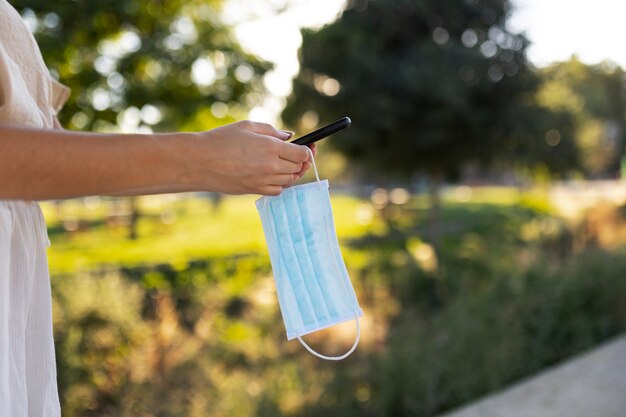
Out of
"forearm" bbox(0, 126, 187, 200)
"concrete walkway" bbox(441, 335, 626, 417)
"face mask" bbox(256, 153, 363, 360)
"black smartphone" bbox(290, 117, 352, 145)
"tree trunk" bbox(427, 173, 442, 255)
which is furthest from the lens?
"tree trunk" bbox(427, 173, 442, 255)

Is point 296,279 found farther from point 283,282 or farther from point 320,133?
point 320,133

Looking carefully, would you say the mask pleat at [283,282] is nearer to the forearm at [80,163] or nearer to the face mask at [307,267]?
the face mask at [307,267]

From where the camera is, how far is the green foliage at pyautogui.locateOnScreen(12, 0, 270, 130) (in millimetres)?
4414

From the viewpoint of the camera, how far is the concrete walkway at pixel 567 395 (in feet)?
10.5

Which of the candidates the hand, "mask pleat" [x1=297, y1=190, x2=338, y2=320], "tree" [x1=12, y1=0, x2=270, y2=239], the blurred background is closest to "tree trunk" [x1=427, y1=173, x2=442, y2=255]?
the blurred background

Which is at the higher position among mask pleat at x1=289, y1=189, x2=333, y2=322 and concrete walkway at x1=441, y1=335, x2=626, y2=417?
mask pleat at x1=289, y1=189, x2=333, y2=322

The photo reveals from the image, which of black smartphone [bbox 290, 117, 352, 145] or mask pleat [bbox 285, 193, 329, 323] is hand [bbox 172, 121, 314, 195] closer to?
black smartphone [bbox 290, 117, 352, 145]

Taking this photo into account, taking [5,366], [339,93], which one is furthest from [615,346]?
[339,93]

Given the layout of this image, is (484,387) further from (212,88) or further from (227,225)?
(227,225)

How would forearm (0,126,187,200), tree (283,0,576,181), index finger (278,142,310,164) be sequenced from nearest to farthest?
forearm (0,126,187,200), index finger (278,142,310,164), tree (283,0,576,181)

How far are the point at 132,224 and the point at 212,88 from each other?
11811 mm

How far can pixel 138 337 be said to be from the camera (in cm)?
484

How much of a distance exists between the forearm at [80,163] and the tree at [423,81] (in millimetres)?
8626

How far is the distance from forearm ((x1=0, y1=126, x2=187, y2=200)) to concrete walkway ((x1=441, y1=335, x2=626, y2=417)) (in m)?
2.57
